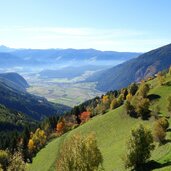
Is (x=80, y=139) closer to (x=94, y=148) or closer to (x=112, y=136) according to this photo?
(x=94, y=148)

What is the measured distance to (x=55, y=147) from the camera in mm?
151000

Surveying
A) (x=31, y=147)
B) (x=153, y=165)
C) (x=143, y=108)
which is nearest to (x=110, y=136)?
(x=143, y=108)

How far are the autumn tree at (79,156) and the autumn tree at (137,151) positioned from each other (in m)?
7.64

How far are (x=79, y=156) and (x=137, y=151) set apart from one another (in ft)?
46.6

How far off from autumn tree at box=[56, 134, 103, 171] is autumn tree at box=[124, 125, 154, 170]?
7.64m

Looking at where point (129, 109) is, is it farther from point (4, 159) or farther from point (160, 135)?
point (160, 135)

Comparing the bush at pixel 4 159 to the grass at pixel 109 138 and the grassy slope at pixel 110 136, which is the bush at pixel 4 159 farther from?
the grass at pixel 109 138

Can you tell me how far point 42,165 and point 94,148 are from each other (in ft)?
223

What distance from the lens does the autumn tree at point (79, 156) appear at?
62344 millimetres

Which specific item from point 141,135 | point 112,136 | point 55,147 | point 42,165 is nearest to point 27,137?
point 55,147

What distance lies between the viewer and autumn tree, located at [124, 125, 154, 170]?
72500mm

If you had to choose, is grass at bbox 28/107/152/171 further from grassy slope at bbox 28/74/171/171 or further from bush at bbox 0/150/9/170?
bush at bbox 0/150/9/170

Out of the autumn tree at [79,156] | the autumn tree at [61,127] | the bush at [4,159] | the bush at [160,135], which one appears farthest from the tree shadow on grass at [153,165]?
the autumn tree at [61,127]

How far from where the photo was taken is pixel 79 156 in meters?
63.6
